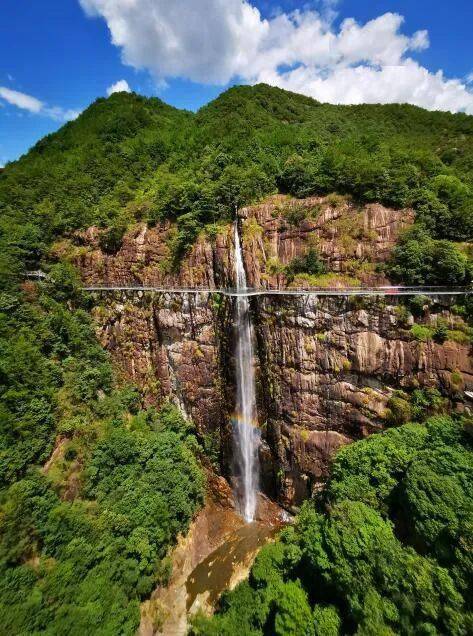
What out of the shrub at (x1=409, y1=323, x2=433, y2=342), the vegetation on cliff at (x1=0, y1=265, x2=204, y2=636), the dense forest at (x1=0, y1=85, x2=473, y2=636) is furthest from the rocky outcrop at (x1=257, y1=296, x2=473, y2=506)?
the vegetation on cliff at (x1=0, y1=265, x2=204, y2=636)

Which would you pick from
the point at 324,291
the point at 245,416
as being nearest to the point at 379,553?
the point at 245,416

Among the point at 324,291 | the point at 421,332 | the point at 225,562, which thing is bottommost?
the point at 225,562

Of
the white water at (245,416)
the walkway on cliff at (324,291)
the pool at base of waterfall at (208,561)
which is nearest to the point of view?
the pool at base of waterfall at (208,561)

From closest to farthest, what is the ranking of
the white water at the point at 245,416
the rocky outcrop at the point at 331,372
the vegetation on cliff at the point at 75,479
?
the vegetation on cliff at the point at 75,479 → the rocky outcrop at the point at 331,372 → the white water at the point at 245,416

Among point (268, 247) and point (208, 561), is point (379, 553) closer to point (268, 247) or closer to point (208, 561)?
point (208, 561)

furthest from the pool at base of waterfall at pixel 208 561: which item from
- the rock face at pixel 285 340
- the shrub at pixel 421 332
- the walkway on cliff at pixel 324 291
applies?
the walkway on cliff at pixel 324 291


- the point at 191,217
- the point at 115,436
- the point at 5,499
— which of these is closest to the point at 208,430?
the point at 115,436

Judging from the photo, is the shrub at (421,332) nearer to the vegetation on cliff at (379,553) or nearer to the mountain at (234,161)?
the vegetation on cliff at (379,553)
